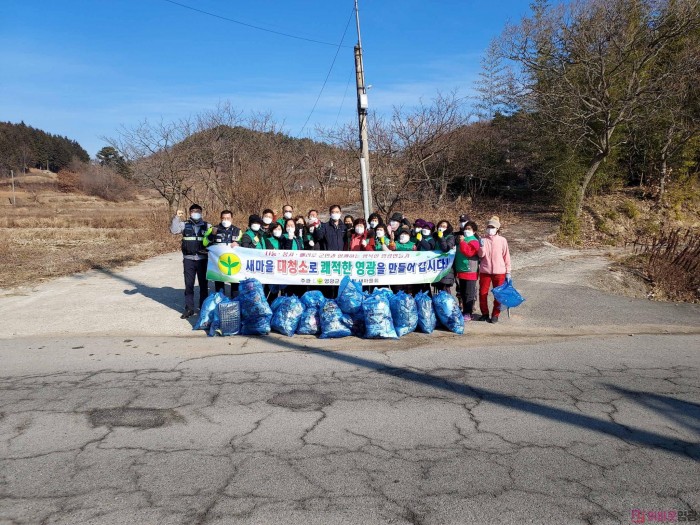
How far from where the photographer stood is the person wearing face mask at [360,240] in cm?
873

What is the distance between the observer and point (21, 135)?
87.3 metres

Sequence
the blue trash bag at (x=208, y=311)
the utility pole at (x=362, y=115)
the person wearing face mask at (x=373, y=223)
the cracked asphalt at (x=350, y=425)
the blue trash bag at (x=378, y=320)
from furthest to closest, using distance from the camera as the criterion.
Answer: the utility pole at (x=362, y=115)
the person wearing face mask at (x=373, y=223)
the blue trash bag at (x=208, y=311)
the blue trash bag at (x=378, y=320)
the cracked asphalt at (x=350, y=425)

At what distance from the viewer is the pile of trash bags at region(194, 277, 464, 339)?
720 cm

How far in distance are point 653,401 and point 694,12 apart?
54.9 ft

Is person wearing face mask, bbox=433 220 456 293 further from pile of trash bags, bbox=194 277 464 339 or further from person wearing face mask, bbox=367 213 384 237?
person wearing face mask, bbox=367 213 384 237

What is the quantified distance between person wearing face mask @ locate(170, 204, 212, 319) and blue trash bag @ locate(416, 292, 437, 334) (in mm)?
3703

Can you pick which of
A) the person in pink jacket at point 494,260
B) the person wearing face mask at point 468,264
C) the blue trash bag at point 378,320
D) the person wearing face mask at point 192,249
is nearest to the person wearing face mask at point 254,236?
the person wearing face mask at point 192,249

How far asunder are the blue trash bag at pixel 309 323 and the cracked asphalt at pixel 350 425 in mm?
184

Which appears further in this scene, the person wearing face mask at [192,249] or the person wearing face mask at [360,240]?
the person wearing face mask at [360,240]

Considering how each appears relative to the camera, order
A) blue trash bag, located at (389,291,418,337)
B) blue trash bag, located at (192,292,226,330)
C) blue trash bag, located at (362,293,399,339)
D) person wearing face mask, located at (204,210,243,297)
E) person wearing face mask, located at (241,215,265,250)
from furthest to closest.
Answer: person wearing face mask, located at (241,215,265,250) → person wearing face mask, located at (204,210,243,297) → blue trash bag, located at (192,292,226,330) → blue trash bag, located at (389,291,418,337) → blue trash bag, located at (362,293,399,339)

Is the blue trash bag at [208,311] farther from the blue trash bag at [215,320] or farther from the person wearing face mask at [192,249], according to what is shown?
the person wearing face mask at [192,249]

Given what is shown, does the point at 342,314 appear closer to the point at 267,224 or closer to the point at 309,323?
the point at 309,323

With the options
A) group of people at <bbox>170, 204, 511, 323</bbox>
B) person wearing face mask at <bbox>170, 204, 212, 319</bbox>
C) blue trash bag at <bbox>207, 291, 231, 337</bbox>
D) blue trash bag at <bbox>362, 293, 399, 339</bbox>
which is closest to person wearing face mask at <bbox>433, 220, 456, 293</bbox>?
group of people at <bbox>170, 204, 511, 323</bbox>

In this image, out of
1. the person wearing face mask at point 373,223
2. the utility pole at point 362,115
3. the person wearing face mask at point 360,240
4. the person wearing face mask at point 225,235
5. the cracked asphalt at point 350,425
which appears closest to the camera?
the cracked asphalt at point 350,425
